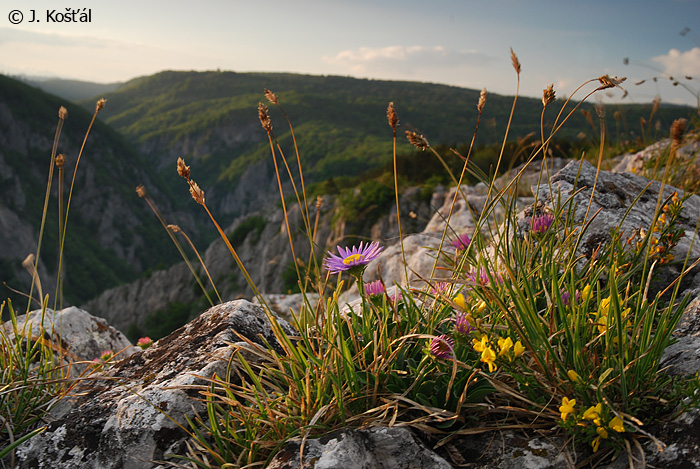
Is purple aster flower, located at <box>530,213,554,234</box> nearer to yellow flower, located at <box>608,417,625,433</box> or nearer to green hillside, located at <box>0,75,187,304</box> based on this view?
yellow flower, located at <box>608,417,625,433</box>

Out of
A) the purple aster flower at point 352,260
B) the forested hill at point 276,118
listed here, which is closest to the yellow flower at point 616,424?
the purple aster flower at point 352,260

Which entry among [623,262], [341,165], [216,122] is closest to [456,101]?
[341,165]

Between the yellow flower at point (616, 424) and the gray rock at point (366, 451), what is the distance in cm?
55

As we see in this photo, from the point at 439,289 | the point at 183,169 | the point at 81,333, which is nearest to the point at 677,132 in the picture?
the point at 439,289

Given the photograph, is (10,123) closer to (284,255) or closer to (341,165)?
(341,165)

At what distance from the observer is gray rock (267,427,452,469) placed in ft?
5.07

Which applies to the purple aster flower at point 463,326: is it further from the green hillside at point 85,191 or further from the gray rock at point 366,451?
the green hillside at point 85,191

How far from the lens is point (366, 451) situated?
5.27 feet

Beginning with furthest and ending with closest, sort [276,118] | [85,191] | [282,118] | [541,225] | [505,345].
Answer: [282,118]
[276,118]
[85,191]
[541,225]
[505,345]

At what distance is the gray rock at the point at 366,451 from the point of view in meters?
1.54

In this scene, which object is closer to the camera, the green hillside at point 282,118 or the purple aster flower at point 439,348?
the purple aster flower at point 439,348

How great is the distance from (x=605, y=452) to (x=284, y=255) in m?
36.9

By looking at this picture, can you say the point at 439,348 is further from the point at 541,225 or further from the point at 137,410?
the point at 137,410

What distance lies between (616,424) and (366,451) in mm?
809
